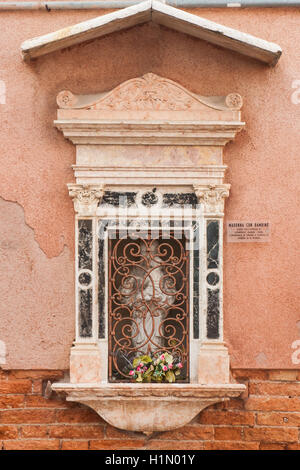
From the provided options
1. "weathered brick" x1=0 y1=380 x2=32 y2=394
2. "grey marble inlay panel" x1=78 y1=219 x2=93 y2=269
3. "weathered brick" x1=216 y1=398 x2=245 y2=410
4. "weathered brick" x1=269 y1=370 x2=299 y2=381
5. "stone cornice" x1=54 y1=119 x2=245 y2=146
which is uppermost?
"stone cornice" x1=54 y1=119 x2=245 y2=146

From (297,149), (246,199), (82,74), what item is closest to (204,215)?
(246,199)

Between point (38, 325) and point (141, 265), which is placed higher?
point (141, 265)

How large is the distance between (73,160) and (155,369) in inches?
64.6

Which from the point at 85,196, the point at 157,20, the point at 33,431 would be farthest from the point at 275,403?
the point at 157,20

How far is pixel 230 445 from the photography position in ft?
12.4

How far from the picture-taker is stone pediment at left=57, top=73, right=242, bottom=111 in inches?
145

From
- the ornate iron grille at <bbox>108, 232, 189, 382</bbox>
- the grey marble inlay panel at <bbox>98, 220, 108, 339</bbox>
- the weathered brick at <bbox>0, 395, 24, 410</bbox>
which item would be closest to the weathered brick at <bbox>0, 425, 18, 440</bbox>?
the weathered brick at <bbox>0, 395, 24, 410</bbox>

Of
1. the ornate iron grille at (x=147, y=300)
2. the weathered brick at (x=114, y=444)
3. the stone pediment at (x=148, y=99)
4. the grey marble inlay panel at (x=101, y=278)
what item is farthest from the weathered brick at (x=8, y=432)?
the stone pediment at (x=148, y=99)

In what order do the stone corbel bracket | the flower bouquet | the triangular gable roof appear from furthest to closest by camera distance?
the flower bouquet, the stone corbel bracket, the triangular gable roof

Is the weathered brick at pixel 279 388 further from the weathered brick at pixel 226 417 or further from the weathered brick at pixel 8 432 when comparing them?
the weathered brick at pixel 8 432

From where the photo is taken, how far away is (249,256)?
12.3ft

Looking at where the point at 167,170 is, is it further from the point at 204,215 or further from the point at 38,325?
the point at 38,325

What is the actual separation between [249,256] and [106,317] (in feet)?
3.75

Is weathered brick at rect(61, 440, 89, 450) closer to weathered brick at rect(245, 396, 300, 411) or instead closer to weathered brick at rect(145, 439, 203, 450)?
weathered brick at rect(145, 439, 203, 450)
